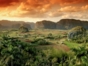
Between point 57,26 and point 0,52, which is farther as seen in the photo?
point 57,26

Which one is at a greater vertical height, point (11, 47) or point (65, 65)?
point (11, 47)

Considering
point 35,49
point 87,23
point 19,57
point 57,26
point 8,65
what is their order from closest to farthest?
point 8,65
point 19,57
point 35,49
point 87,23
point 57,26

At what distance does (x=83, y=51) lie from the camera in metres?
8.97

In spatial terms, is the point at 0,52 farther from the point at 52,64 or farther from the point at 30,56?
the point at 52,64

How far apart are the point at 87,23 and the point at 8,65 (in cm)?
1781

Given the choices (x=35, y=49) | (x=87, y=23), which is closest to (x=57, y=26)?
(x=87, y=23)

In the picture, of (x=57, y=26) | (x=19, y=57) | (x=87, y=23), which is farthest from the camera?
(x=57, y=26)

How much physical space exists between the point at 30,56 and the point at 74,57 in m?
1.83

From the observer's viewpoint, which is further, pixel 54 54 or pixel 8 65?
pixel 54 54

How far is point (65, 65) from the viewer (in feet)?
26.8

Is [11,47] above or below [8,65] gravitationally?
above

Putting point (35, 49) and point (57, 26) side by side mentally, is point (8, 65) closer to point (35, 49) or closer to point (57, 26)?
point (35, 49)

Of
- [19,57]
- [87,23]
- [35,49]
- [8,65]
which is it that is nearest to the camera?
[8,65]

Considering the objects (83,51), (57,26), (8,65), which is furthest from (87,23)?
(8,65)
